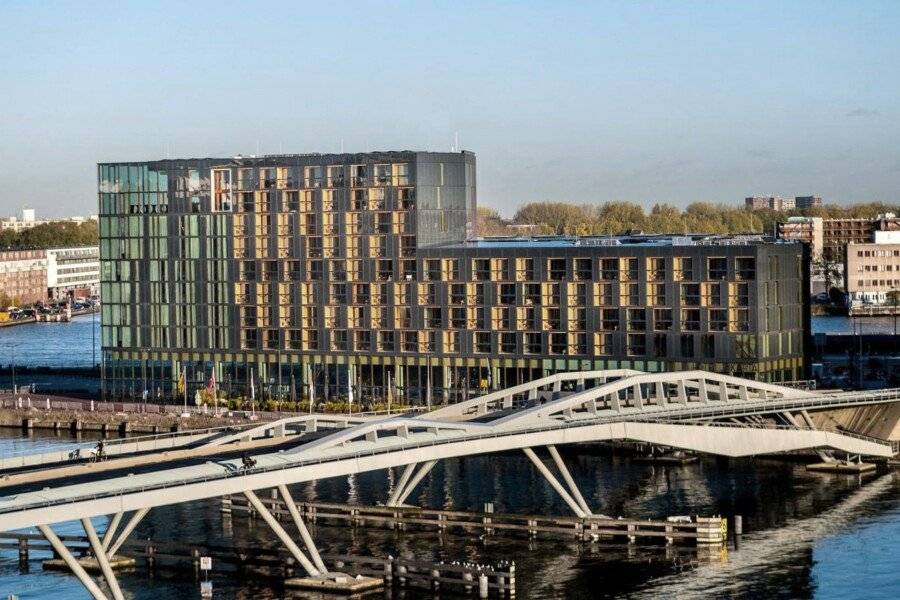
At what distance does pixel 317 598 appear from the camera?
7919 centimetres

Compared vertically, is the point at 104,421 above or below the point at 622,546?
above

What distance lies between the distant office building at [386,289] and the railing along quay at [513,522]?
4018 centimetres

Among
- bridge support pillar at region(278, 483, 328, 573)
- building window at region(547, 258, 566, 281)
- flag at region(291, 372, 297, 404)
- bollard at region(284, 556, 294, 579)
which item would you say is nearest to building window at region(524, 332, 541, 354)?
building window at region(547, 258, 566, 281)

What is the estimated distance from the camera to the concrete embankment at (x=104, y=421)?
138 m

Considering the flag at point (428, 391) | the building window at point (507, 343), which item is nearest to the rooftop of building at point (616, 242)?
the building window at point (507, 343)

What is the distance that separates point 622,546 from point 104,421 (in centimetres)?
6263

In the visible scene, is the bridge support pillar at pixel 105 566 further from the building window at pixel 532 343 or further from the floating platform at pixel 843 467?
the building window at pixel 532 343

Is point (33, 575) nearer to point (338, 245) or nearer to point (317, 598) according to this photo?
point (317, 598)

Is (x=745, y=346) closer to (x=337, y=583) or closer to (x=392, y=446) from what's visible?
(x=392, y=446)

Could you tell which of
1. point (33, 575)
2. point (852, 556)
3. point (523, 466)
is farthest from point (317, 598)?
point (523, 466)

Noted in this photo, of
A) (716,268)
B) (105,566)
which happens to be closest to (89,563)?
(105,566)

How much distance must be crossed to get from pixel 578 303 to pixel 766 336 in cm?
1336

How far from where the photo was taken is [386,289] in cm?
14162

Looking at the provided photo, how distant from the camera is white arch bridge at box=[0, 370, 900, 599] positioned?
238ft
